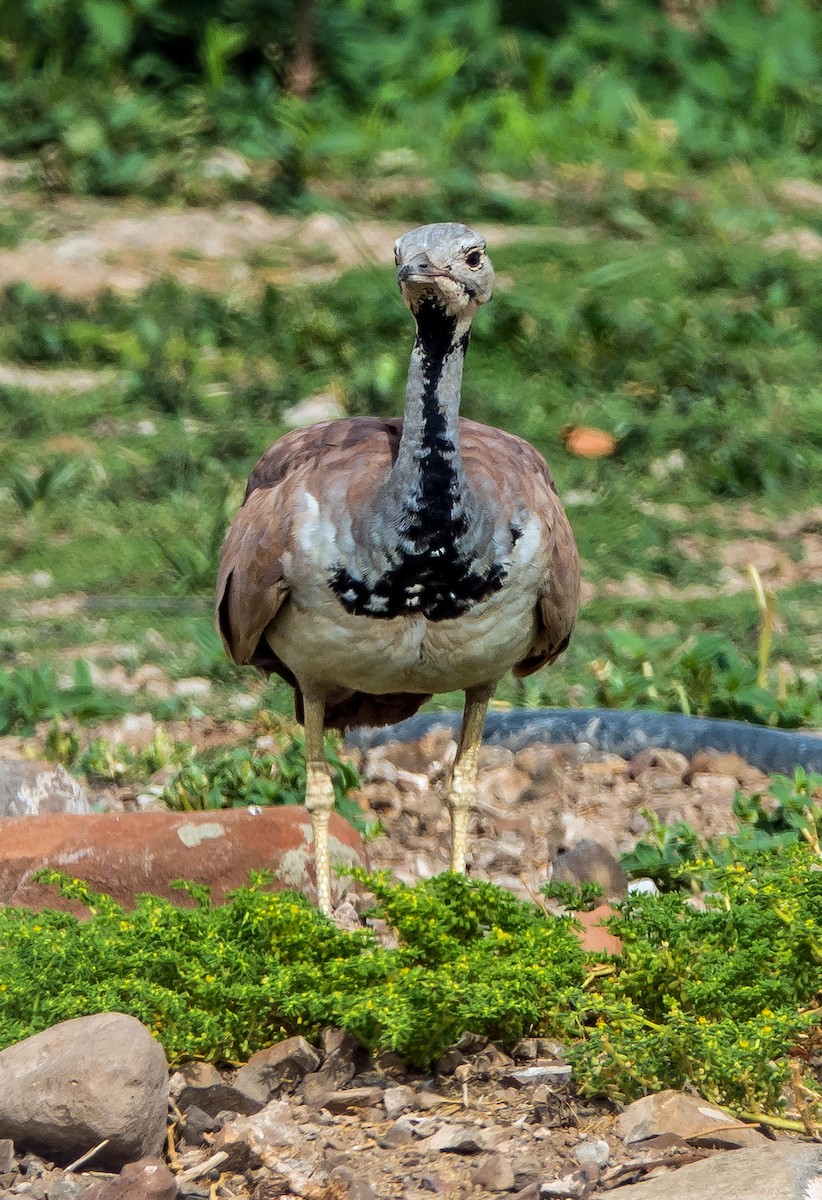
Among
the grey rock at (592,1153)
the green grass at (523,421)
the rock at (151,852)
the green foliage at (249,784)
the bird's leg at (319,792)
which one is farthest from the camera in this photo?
the green grass at (523,421)

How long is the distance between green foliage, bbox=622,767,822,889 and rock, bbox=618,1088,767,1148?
1112 mm

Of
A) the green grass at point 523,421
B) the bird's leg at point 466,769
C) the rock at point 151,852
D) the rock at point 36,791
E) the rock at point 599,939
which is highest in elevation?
the rock at point 599,939

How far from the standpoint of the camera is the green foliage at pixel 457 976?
3312 mm

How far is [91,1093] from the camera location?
125 inches

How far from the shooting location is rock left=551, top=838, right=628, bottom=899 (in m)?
4.59

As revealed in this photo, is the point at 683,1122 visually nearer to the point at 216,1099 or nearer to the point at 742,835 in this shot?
the point at 216,1099

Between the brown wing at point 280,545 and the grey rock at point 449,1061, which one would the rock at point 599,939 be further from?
the brown wing at point 280,545

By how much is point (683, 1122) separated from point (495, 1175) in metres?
0.35

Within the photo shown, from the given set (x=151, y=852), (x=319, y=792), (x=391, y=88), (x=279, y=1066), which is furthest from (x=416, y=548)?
(x=391, y=88)

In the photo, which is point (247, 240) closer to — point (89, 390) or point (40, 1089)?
point (89, 390)

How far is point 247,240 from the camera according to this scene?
10.4 m

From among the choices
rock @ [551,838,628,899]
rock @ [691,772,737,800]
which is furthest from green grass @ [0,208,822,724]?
rock @ [551,838,628,899]

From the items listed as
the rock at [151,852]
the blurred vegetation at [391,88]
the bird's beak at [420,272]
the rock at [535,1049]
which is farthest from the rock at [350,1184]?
the blurred vegetation at [391,88]

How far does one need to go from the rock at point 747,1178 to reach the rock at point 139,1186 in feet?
2.43
